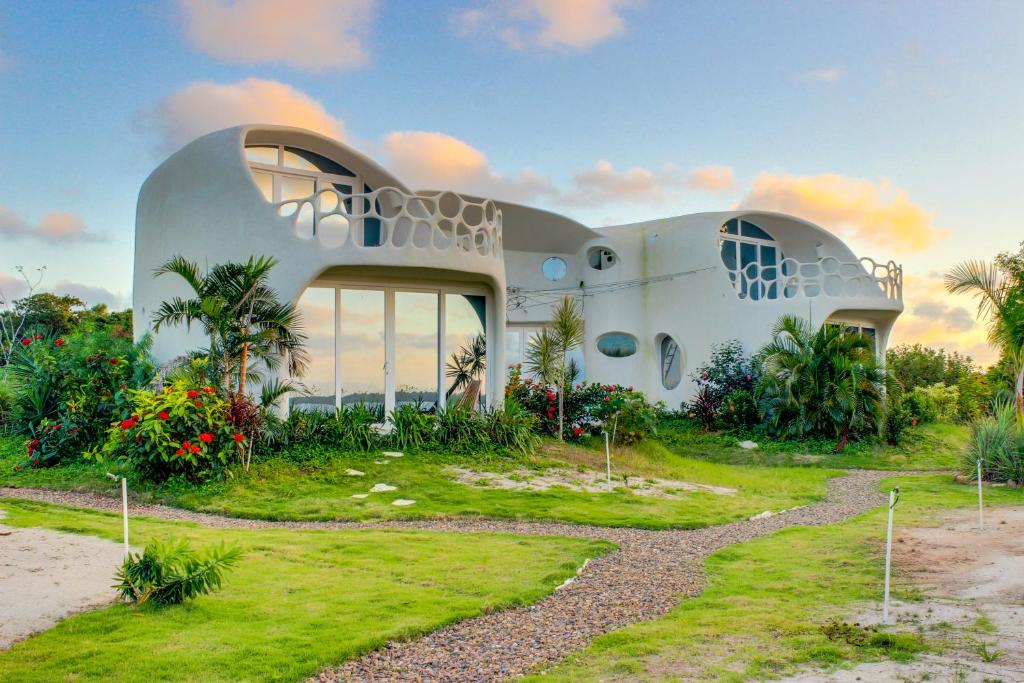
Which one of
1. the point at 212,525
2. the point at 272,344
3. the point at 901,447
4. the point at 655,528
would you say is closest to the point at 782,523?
the point at 655,528

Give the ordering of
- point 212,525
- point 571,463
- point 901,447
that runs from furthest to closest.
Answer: point 901,447 → point 571,463 → point 212,525

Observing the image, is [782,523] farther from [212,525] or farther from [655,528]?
[212,525]

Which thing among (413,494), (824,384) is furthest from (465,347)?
(824,384)

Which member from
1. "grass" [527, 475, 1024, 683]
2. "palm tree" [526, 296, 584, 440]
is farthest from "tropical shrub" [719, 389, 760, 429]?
"grass" [527, 475, 1024, 683]

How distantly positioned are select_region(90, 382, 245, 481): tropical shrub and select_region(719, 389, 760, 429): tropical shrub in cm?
1273

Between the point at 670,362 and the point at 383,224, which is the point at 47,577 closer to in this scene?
Answer: the point at 383,224

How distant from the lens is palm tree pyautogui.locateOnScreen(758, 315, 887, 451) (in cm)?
1853

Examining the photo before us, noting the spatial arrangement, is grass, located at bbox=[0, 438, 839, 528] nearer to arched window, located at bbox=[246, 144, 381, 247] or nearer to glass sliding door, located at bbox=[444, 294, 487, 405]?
glass sliding door, located at bbox=[444, 294, 487, 405]

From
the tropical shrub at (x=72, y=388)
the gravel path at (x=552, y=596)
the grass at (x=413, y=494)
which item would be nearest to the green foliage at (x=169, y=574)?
the gravel path at (x=552, y=596)

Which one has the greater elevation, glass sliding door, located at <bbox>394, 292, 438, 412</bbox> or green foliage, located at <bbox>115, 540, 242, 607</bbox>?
glass sliding door, located at <bbox>394, 292, 438, 412</bbox>

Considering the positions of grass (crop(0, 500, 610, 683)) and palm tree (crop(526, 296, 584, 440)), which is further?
palm tree (crop(526, 296, 584, 440))

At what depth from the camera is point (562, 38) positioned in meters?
12.9

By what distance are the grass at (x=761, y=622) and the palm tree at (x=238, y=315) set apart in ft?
26.0

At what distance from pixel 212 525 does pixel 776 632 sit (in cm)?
657
